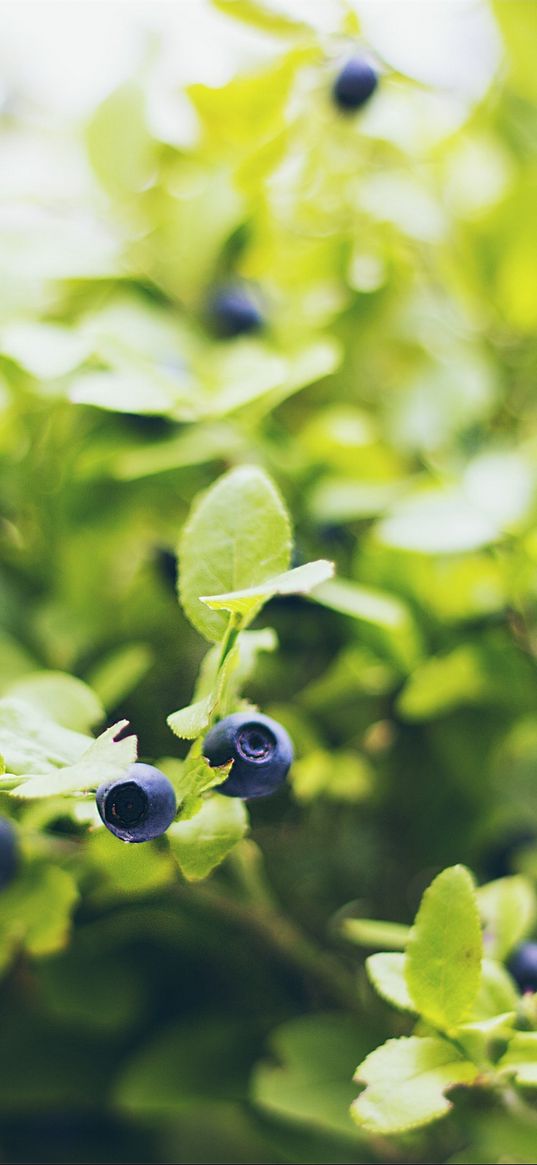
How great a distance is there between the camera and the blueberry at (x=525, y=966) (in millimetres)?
459

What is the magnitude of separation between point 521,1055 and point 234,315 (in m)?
0.42

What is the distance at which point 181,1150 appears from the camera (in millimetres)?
716

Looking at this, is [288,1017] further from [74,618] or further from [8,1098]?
[74,618]

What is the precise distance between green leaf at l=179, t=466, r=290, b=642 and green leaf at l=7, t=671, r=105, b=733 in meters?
0.08

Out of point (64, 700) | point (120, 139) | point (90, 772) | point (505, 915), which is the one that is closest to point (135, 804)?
point (90, 772)

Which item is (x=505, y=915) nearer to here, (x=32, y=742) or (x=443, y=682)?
(x=443, y=682)

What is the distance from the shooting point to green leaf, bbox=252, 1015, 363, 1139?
493mm

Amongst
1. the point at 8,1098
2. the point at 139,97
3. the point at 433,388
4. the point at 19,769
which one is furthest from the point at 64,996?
the point at 139,97

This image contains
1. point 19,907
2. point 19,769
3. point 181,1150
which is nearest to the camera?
point 19,769

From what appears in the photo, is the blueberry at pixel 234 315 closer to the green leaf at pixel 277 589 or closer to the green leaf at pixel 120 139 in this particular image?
the green leaf at pixel 120 139

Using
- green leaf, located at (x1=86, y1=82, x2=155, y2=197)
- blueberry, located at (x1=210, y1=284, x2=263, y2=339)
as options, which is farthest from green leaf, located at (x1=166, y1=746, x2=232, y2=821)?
green leaf, located at (x1=86, y1=82, x2=155, y2=197)

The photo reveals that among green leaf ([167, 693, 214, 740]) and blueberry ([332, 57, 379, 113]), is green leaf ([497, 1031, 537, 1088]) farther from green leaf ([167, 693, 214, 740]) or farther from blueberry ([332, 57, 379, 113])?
blueberry ([332, 57, 379, 113])

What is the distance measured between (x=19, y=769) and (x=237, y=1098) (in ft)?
1.19

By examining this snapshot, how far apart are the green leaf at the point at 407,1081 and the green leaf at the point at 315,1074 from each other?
14 cm
